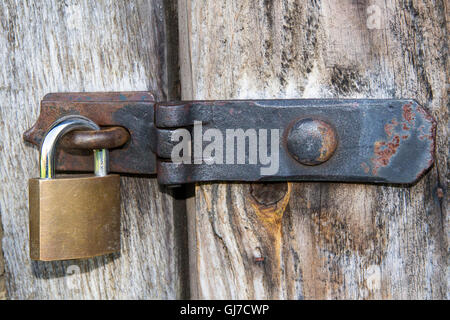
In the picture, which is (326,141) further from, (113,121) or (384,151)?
(113,121)

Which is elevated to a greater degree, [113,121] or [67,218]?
[113,121]

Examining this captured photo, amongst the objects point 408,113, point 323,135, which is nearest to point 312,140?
point 323,135

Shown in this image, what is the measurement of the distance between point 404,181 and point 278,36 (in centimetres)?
26

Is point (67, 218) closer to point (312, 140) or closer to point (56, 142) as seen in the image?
point (56, 142)

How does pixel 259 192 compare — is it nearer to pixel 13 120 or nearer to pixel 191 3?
pixel 191 3

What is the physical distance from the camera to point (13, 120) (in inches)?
23.6

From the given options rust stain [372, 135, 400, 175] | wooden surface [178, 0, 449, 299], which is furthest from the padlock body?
rust stain [372, 135, 400, 175]

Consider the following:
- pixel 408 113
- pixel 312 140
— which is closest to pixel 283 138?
pixel 312 140

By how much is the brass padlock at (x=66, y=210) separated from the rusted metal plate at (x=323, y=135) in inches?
3.8

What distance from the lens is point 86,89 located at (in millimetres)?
581

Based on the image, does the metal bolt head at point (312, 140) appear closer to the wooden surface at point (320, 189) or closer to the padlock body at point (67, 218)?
the wooden surface at point (320, 189)

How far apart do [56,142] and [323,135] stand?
1.18 ft

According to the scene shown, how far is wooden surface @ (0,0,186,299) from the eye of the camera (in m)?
0.57
